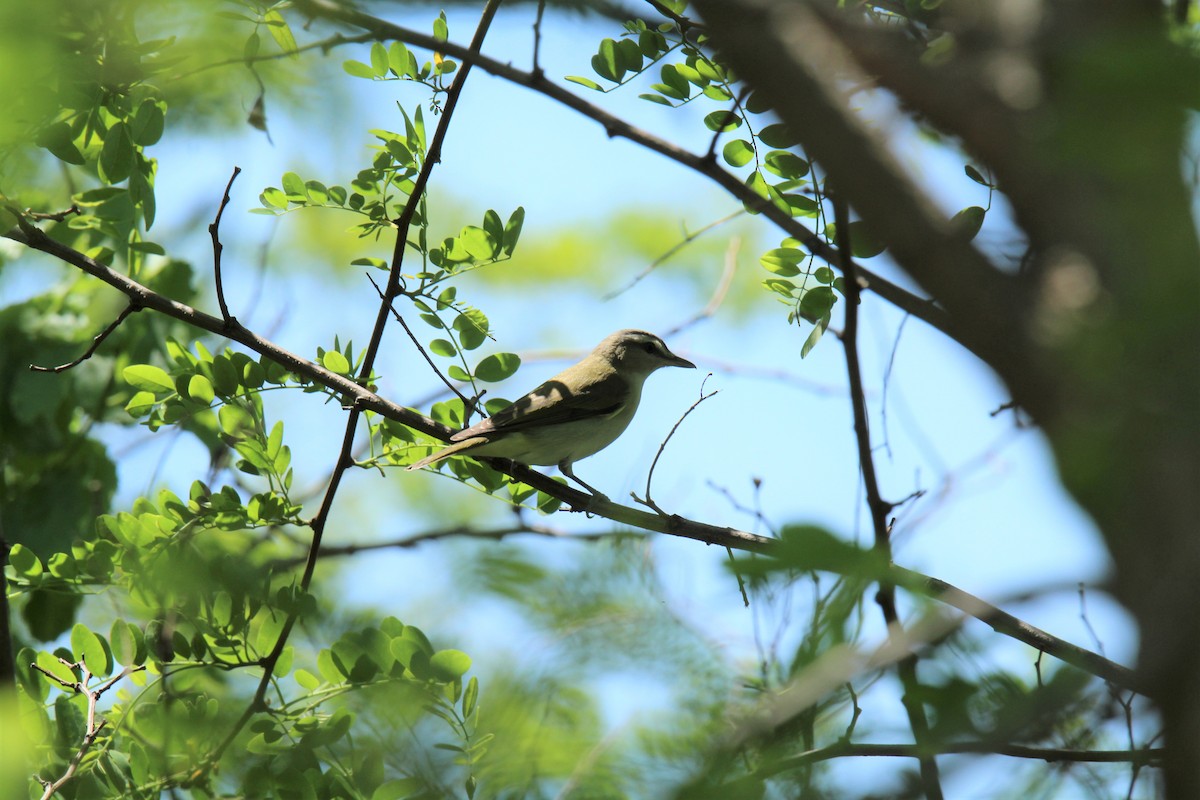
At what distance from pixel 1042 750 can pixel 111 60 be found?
2977mm

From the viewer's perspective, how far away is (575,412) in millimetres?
6410

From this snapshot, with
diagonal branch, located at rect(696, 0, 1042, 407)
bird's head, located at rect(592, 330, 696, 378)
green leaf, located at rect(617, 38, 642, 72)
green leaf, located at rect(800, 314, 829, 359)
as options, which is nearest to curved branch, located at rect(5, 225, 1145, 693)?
green leaf, located at rect(800, 314, 829, 359)

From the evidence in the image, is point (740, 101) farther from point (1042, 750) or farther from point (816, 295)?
point (1042, 750)

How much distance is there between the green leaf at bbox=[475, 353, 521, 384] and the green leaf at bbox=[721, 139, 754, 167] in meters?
1.31

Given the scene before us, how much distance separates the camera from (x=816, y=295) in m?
3.99

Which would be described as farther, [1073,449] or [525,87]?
[525,87]

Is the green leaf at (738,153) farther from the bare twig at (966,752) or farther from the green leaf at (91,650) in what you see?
the green leaf at (91,650)

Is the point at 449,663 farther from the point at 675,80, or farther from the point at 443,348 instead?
the point at 675,80

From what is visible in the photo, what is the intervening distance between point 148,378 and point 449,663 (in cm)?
181

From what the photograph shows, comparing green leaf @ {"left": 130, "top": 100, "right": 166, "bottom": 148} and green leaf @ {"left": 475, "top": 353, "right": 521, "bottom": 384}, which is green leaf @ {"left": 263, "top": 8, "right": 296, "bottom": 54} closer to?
green leaf @ {"left": 130, "top": 100, "right": 166, "bottom": 148}

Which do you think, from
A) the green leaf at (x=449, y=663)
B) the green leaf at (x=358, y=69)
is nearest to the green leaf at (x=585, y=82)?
the green leaf at (x=358, y=69)

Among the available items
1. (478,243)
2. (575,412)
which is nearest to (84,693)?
(478,243)

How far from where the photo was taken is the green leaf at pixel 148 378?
399cm

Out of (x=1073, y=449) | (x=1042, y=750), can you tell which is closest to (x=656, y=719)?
(x=1042, y=750)
